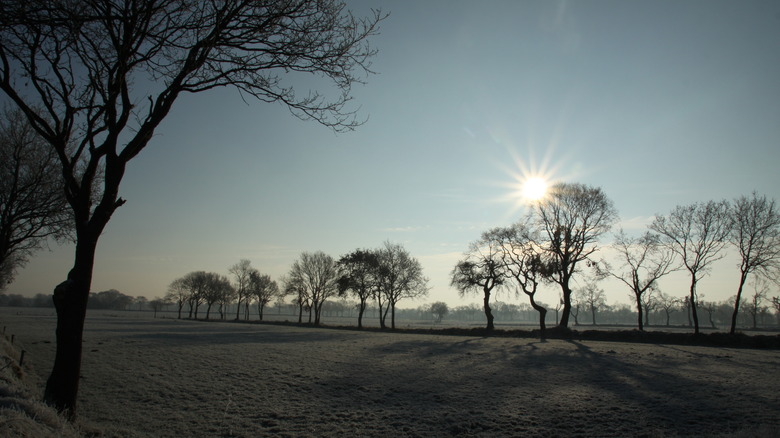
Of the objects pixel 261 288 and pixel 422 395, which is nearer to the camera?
pixel 422 395

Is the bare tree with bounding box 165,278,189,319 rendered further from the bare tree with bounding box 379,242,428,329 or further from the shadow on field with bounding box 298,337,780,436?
the shadow on field with bounding box 298,337,780,436

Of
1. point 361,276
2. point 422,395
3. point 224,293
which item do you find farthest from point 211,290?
point 422,395

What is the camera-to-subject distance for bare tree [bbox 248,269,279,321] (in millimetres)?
88438

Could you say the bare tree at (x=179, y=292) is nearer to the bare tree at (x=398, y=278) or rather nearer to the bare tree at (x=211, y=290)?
the bare tree at (x=211, y=290)

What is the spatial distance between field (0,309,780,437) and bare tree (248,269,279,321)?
67452mm

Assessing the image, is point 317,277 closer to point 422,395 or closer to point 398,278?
point 398,278

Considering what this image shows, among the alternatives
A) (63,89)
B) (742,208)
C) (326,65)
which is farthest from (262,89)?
(742,208)

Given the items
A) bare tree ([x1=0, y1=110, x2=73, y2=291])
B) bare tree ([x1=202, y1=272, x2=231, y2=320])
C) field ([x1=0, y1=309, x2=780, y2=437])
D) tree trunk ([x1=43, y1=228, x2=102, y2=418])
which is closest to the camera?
tree trunk ([x1=43, y1=228, x2=102, y2=418])

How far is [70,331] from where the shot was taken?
7.30m

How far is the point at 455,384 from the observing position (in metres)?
15.1

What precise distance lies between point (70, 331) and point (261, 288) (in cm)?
8706

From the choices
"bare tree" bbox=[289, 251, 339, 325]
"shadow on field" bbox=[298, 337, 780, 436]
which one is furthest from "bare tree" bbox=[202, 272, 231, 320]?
"shadow on field" bbox=[298, 337, 780, 436]

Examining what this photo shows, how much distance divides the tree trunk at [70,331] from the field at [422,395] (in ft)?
6.41

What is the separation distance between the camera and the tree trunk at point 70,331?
718 cm
